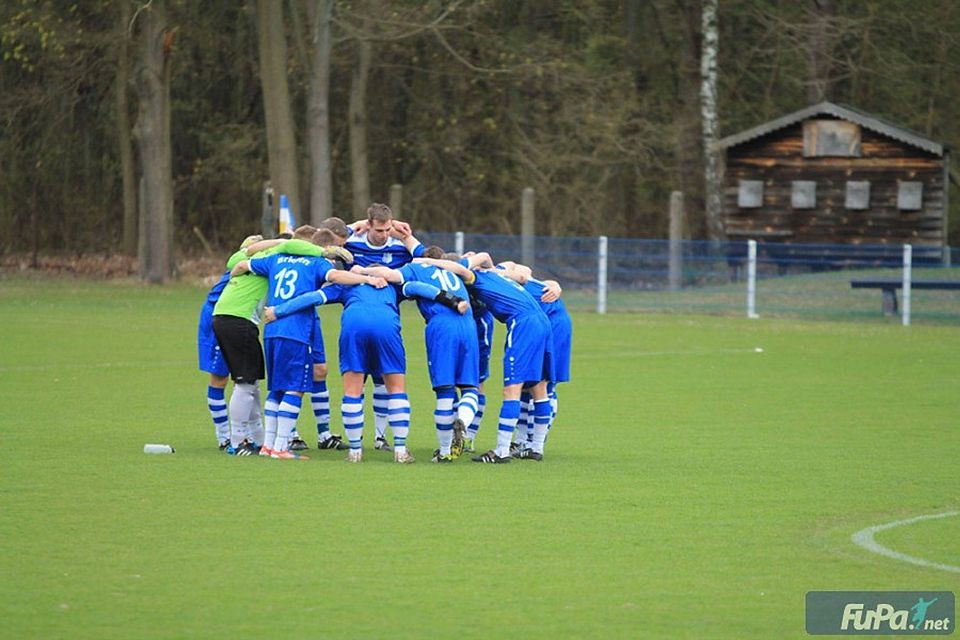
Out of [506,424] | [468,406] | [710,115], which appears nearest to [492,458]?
[506,424]

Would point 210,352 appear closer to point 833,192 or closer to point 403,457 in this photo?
point 403,457

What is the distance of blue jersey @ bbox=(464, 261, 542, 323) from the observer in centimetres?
A: 1309

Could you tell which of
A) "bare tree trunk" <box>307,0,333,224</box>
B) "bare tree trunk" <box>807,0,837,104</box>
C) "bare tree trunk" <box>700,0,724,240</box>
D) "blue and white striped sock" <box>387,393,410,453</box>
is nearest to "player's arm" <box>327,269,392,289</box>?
"blue and white striped sock" <box>387,393,410,453</box>

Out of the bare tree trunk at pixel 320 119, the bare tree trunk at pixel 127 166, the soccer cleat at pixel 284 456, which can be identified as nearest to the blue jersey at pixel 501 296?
the soccer cleat at pixel 284 456

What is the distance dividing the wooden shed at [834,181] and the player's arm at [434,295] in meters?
29.1

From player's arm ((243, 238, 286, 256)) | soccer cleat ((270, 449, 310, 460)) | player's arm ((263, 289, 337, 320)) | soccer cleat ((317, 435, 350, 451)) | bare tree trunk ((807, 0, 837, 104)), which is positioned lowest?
soccer cleat ((317, 435, 350, 451))

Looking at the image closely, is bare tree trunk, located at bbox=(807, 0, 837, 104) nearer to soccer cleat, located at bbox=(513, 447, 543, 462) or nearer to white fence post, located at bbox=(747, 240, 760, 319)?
white fence post, located at bbox=(747, 240, 760, 319)

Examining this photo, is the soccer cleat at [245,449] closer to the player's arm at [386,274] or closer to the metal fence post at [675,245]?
the player's arm at [386,274]

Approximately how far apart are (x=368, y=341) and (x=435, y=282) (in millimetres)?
658

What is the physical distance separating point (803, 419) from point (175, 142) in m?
39.4

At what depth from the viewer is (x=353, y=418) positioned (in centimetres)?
1284

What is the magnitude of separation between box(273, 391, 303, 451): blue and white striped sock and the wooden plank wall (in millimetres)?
29450

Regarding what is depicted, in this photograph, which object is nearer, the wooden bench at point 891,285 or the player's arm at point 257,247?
the player's arm at point 257,247

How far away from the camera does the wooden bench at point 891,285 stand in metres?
30.5
